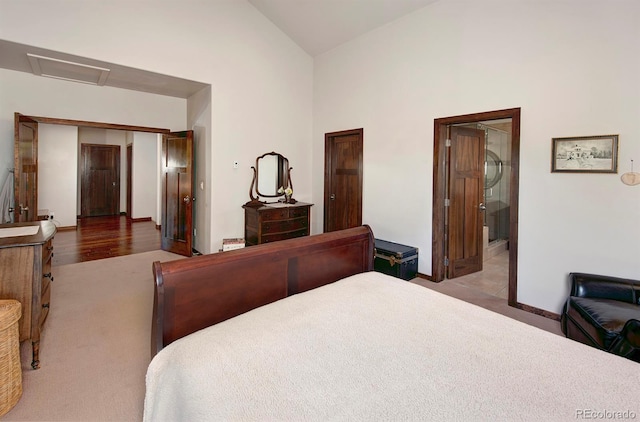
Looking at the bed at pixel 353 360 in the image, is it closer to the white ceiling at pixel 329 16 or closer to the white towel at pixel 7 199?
the white ceiling at pixel 329 16

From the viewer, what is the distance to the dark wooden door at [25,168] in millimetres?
3750

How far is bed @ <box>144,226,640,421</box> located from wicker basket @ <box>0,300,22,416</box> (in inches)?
41.1

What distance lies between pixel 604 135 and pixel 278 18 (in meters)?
4.48

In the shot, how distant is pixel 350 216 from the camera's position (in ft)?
17.0

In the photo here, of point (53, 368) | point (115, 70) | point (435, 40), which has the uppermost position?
point (435, 40)

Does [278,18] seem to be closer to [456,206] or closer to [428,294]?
[456,206]

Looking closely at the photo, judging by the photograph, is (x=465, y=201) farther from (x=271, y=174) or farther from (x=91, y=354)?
(x=91, y=354)

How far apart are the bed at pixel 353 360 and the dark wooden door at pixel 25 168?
363 cm

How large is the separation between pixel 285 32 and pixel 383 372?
18.0ft

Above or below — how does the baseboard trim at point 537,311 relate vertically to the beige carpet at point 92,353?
above

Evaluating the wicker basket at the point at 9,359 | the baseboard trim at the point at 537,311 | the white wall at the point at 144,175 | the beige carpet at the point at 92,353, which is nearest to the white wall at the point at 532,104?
the baseboard trim at the point at 537,311

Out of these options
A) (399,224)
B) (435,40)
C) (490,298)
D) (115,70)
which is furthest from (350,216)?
(115,70)

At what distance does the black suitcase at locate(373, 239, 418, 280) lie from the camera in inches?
156

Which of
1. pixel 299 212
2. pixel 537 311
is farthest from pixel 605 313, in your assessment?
pixel 299 212
